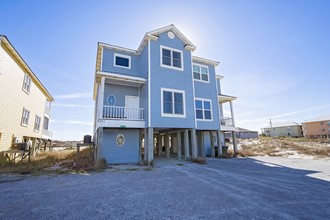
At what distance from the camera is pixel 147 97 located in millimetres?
11016

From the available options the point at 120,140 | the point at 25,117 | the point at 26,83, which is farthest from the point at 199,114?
the point at 25,117

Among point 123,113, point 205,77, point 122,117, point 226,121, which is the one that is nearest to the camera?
point 122,117

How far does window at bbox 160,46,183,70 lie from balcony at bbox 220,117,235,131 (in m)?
7.21

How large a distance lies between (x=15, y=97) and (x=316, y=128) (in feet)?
227

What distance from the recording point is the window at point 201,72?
1478cm

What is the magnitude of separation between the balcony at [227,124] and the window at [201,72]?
4.59 m

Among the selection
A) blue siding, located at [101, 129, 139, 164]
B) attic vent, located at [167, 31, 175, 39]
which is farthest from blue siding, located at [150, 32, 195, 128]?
blue siding, located at [101, 129, 139, 164]

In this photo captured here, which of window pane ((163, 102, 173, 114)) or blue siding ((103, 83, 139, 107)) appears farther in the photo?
→ blue siding ((103, 83, 139, 107))

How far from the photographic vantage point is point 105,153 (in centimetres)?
1051

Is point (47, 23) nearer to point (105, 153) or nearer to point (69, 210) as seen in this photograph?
point (105, 153)

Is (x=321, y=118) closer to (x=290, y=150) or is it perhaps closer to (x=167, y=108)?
(x=290, y=150)

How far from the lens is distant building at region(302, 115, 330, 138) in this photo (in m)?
46.0

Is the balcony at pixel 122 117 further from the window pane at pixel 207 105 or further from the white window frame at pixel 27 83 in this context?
Result: the white window frame at pixel 27 83

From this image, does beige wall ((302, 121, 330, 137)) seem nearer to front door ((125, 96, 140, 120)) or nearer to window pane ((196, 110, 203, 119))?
window pane ((196, 110, 203, 119))
